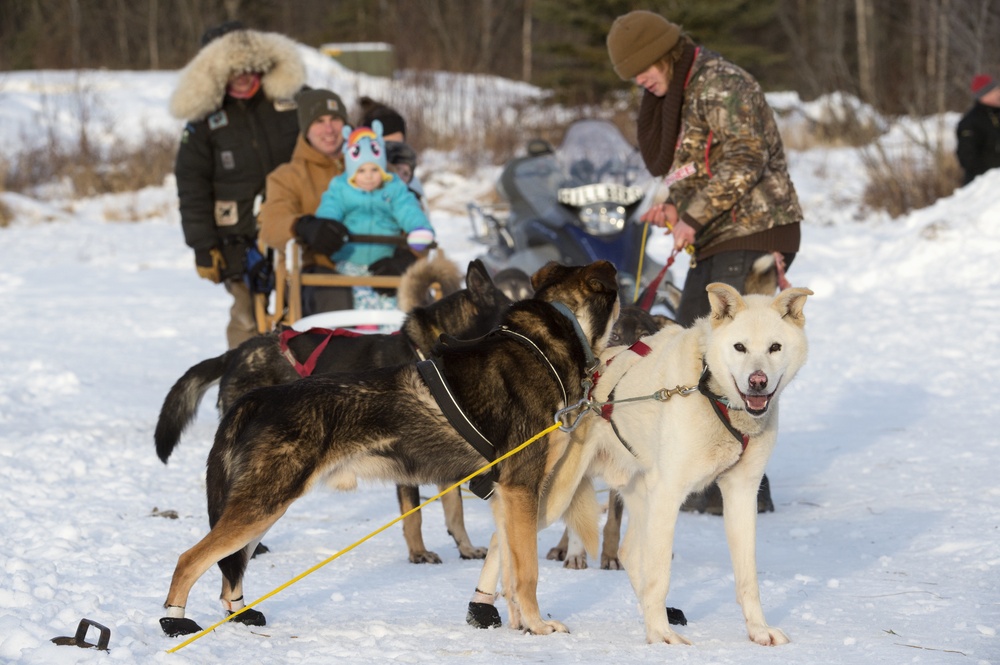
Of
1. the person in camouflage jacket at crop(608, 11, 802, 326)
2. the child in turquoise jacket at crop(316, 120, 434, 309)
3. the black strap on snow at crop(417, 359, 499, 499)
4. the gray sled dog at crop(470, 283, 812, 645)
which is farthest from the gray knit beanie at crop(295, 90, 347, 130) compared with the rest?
the gray sled dog at crop(470, 283, 812, 645)

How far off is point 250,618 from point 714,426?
1555 millimetres

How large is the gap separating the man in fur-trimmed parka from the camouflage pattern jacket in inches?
115

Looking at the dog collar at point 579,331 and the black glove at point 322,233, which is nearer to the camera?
the dog collar at point 579,331

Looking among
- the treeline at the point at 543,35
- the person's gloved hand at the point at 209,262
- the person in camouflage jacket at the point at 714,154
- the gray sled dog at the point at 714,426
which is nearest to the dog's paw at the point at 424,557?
the gray sled dog at the point at 714,426

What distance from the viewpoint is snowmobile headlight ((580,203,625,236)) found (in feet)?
25.2

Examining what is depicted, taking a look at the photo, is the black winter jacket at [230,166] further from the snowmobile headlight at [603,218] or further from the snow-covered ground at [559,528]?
the snowmobile headlight at [603,218]

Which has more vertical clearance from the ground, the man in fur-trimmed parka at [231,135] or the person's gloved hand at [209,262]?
the man in fur-trimmed parka at [231,135]

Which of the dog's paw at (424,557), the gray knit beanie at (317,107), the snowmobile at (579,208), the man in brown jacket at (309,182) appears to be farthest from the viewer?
the snowmobile at (579,208)

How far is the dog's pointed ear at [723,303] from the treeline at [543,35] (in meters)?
14.2

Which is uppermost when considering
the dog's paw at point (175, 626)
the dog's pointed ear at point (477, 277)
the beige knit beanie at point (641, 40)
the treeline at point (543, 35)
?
→ the treeline at point (543, 35)

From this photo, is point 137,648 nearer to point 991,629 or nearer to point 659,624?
point 659,624

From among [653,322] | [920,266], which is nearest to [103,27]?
[920,266]

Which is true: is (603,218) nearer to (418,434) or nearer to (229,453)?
(418,434)

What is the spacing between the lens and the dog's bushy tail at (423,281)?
5.46 m
